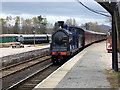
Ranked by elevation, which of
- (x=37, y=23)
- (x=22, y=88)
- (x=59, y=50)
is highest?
(x=37, y=23)

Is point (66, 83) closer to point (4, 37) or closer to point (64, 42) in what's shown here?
point (64, 42)

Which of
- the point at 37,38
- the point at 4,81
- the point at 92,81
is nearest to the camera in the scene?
the point at 92,81

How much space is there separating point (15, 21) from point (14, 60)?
85164 mm

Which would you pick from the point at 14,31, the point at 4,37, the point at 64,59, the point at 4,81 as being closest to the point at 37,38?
the point at 4,37

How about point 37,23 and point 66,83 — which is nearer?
point 66,83

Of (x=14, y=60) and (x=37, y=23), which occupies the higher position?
(x=37, y=23)

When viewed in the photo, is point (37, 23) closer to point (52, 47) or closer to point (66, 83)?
point (52, 47)

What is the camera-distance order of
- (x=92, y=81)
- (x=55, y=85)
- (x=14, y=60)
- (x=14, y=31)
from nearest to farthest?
Answer: (x=55, y=85), (x=92, y=81), (x=14, y=60), (x=14, y=31)

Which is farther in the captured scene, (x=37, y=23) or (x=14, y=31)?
(x=37, y=23)

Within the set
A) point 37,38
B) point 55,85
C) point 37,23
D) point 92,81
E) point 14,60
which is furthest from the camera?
point 37,23

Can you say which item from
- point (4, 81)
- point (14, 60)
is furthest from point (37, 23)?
point (4, 81)

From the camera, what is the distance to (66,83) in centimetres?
803

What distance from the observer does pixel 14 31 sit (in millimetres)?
90375

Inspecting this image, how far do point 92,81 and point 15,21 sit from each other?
95.4 meters
